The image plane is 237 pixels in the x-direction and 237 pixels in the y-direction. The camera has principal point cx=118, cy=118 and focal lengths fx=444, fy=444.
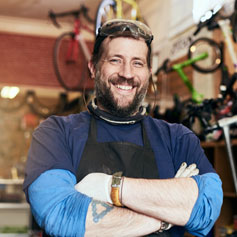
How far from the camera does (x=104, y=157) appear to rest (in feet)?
5.57

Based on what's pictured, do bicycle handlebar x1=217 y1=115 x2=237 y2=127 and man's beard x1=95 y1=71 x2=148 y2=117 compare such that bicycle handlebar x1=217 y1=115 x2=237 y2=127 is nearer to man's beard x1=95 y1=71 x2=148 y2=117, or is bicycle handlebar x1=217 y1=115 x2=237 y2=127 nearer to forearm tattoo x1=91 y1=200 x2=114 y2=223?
man's beard x1=95 y1=71 x2=148 y2=117

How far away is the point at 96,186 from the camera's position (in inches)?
61.8

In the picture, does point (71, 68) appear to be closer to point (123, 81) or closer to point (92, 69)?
point (92, 69)

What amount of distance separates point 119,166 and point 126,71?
375 mm

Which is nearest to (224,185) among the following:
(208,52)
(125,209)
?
(208,52)

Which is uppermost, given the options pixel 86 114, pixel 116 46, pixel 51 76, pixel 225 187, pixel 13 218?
pixel 51 76

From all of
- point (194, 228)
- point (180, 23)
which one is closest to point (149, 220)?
point (194, 228)

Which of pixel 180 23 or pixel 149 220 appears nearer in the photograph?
pixel 149 220

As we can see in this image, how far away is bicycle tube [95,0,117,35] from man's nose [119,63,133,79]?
426cm

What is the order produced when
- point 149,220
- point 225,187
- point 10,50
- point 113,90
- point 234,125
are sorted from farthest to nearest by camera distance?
point 10,50 < point 225,187 < point 234,125 < point 113,90 < point 149,220

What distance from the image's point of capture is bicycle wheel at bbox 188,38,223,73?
4.82m

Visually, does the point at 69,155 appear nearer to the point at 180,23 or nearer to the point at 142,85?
the point at 142,85

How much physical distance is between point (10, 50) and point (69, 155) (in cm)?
723

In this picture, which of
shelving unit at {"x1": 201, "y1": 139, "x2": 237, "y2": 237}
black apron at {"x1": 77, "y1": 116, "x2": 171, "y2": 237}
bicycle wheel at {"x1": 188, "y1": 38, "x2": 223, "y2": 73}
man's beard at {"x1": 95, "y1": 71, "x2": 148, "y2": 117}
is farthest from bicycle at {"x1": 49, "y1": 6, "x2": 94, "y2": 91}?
black apron at {"x1": 77, "y1": 116, "x2": 171, "y2": 237}
